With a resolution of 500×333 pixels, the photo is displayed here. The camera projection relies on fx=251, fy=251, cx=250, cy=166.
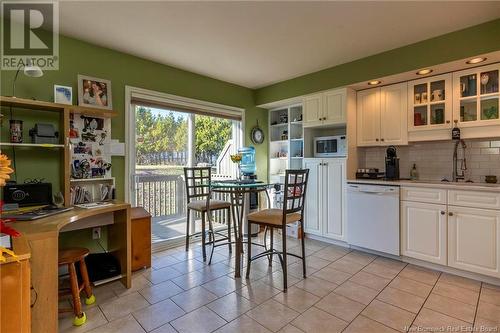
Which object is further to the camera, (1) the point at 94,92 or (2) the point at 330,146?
(2) the point at 330,146

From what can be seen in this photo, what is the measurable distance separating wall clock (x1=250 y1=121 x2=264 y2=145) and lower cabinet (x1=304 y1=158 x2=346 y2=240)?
108cm

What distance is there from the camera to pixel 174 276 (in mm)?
2623

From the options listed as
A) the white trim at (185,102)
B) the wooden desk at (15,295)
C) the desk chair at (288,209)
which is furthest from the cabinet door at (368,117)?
the wooden desk at (15,295)

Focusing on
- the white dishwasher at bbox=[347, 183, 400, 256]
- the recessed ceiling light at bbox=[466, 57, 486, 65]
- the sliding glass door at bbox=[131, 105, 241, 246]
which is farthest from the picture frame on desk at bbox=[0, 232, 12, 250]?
the recessed ceiling light at bbox=[466, 57, 486, 65]

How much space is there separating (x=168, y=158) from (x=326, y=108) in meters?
2.39

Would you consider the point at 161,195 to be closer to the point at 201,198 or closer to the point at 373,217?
the point at 201,198

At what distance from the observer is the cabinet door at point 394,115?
3172 millimetres

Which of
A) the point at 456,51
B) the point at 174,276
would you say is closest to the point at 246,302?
the point at 174,276

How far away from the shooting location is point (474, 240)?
97.1 inches

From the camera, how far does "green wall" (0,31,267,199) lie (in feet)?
7.82

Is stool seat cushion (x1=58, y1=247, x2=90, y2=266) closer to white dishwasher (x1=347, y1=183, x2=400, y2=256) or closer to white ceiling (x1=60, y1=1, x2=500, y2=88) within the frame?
white ceiling (x1=60, y1=1, x2=500, y2=88)

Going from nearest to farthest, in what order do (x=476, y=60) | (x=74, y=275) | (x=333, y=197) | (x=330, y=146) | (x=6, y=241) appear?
(x=6, y=241) < (x=74, y=275) < (x=476, y=60) < (x=333, y=197) < (x=330, y=146)

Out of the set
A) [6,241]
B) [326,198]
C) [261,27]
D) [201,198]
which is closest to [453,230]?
[326,198]

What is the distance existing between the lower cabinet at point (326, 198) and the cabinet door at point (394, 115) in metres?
0.66
